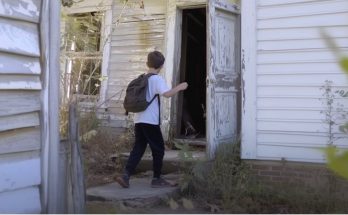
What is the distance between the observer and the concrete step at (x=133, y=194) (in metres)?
5.05

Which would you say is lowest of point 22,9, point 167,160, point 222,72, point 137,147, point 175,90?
point 167,160

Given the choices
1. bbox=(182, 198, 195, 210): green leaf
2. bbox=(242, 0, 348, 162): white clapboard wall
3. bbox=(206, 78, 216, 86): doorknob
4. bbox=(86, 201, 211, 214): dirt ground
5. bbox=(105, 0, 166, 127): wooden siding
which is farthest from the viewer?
bbox=(105, 0, 166, 127): wooden siding

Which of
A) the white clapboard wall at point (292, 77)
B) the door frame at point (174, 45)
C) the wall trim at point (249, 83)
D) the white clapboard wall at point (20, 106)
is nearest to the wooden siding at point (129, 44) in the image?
the door frame at point (174, 45)

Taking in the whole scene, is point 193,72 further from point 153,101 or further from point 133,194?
point 133,194

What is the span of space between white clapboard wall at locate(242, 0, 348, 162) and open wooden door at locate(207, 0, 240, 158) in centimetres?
73

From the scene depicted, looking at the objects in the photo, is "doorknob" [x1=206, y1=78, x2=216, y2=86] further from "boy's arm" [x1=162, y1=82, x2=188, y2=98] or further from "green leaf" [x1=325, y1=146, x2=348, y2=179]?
"green leaf" [x1=325, y1=146, x2=348, y2=179]

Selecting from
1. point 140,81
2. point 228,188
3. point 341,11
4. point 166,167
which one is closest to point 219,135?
point 166,167

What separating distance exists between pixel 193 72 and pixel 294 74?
4591mm

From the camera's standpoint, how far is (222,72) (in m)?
7.04

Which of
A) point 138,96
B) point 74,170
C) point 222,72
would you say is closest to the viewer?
point 74,170

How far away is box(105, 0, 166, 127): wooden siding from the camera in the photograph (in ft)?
29.1

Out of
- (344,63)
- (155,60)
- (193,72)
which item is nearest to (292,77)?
(155,60)

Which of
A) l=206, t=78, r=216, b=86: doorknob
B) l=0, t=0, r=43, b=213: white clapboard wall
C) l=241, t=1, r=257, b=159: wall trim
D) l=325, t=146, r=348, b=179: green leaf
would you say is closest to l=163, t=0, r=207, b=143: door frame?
l=206, t=78, r=216, b=86: doorknob

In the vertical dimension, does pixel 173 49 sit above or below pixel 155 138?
above
